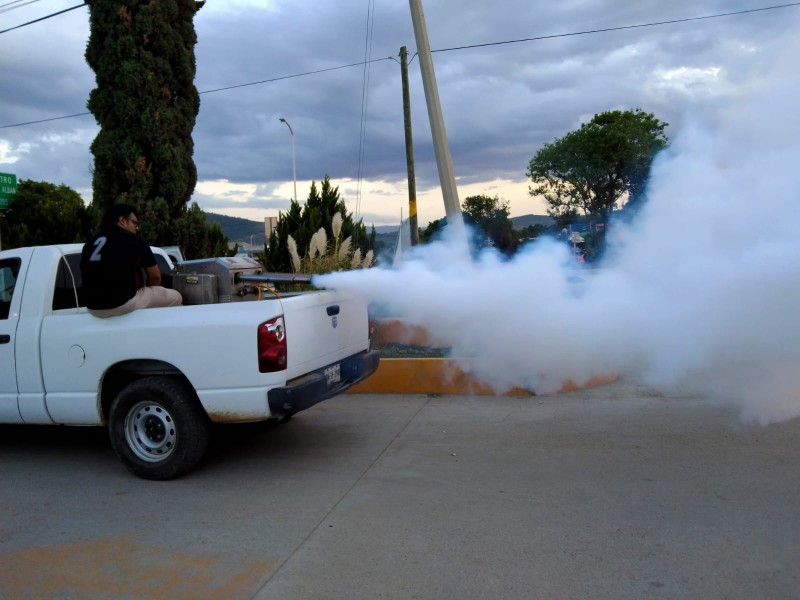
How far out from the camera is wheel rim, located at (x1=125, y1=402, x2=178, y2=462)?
494 centimetres

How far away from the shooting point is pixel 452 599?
315 centimetres

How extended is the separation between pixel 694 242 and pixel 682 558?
8.90 ft

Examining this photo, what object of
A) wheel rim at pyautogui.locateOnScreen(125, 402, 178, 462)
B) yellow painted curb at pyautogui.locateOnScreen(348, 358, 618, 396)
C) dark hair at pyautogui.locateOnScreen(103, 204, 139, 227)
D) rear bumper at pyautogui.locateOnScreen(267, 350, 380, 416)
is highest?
dark hair at pyautogui.locateOnScreen(103, 204, 139, 227)

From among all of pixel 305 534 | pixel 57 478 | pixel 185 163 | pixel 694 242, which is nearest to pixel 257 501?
pixel 305 534

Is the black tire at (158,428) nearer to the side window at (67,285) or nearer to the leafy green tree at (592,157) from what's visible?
the side window at (67,285)

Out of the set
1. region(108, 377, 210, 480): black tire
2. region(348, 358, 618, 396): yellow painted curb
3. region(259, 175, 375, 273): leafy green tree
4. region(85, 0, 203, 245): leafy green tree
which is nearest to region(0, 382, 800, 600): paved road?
region(108, 377, 210, 480): black tire

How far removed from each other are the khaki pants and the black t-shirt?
0.04 metres

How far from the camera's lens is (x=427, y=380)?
7.74 m

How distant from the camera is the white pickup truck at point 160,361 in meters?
4.60

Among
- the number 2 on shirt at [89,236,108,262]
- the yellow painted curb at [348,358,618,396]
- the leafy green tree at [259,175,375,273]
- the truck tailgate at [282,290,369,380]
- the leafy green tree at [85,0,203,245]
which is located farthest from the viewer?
the leafy green tree at [259,175,375,273]

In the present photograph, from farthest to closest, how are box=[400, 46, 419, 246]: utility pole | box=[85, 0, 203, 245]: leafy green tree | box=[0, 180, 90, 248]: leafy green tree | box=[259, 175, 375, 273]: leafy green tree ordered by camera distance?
box=[400, 46, 419, 246]: utility pole → box=[0, 180, 90, 248]: leafy green tree → box=[259, 175, 375, 273]: leafy green tree → box=[85, 0, 203, 245]: leafy green tree

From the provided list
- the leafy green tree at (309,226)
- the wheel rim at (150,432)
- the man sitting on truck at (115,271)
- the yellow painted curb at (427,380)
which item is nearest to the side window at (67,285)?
the man sitting on truck at (115,271)

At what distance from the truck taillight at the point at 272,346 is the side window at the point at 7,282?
7.93 ft

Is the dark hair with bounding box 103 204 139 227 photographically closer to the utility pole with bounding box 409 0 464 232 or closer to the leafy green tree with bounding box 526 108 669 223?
the utility pole with bounding box 409 0 464 232
